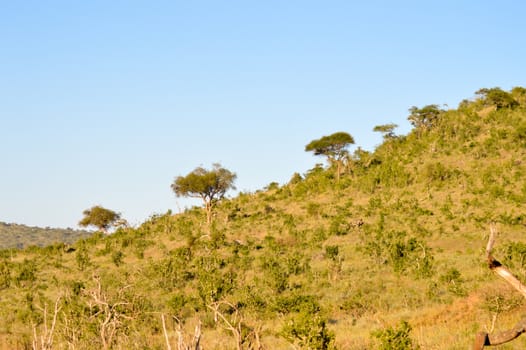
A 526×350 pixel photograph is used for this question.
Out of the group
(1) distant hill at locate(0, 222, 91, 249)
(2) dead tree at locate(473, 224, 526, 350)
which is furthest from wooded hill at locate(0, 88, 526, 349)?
(1) distant hill at locate(0, 222, 91, 249)

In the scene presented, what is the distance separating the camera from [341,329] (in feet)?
45.7

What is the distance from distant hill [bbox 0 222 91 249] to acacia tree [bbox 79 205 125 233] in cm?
5333

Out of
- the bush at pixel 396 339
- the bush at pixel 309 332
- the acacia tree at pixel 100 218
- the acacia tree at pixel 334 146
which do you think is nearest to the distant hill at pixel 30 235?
the acacia tree at pixel 100 218

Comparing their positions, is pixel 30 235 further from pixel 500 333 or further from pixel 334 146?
pixel 500 333

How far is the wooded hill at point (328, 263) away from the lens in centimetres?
1214

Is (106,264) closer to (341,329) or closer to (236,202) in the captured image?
(236,202)

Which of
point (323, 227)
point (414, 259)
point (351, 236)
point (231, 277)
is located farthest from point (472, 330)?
point (323, 227)

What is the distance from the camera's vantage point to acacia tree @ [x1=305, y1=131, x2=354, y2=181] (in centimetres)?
5044

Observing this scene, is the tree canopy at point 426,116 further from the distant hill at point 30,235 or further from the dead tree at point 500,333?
the distant hill at point 30,235

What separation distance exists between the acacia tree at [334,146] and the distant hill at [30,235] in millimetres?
67409

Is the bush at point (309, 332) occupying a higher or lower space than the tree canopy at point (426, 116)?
lower

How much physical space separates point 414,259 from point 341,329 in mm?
12340

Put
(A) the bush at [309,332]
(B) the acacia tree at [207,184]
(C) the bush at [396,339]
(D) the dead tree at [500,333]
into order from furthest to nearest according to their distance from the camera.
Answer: (B) the acacia tree at [207,184]
(A) the bush at [309,332]
(C) the bush at [396,339]
(D) the dead tree at [500,333]

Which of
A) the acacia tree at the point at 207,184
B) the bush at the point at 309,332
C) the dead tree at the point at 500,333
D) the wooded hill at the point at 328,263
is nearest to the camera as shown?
the dead tree at the point at 500,333
